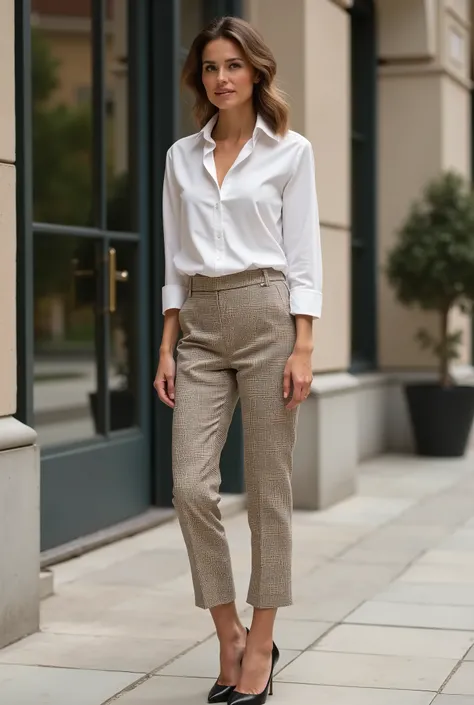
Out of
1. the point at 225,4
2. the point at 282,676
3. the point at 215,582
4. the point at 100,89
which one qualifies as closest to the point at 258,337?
the point at 215,582

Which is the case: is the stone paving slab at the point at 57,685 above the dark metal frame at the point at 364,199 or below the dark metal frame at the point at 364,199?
below

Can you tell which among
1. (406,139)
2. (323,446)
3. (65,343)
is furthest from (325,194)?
(65,343)

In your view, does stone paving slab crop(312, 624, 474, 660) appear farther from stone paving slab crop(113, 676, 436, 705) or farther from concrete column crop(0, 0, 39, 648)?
concrete column crop(0, 0, 39, 648)

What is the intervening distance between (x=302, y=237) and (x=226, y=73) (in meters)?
0.51

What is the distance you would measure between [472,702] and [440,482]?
5021 mm

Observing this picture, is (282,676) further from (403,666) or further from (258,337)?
(258,337)

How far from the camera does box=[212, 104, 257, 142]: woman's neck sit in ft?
→ 12.9

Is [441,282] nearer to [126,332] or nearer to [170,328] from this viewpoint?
[126,332]

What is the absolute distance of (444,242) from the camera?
9961 millimetres

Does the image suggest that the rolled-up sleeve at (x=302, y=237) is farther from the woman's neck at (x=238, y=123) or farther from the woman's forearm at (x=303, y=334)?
the woman's neck at (x=238, y=123)

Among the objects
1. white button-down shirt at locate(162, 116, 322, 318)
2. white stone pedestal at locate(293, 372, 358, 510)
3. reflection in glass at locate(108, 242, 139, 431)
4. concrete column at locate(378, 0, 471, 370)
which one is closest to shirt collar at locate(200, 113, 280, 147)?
white button-down shirt at locate(162, 116, 322, 318)

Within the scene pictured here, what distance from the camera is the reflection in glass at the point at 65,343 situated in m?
6.66

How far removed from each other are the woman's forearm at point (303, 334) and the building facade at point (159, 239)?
1217mm

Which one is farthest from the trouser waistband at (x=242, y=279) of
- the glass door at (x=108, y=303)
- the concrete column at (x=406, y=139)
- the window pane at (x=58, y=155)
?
the window pane at (x=58, y=155)
